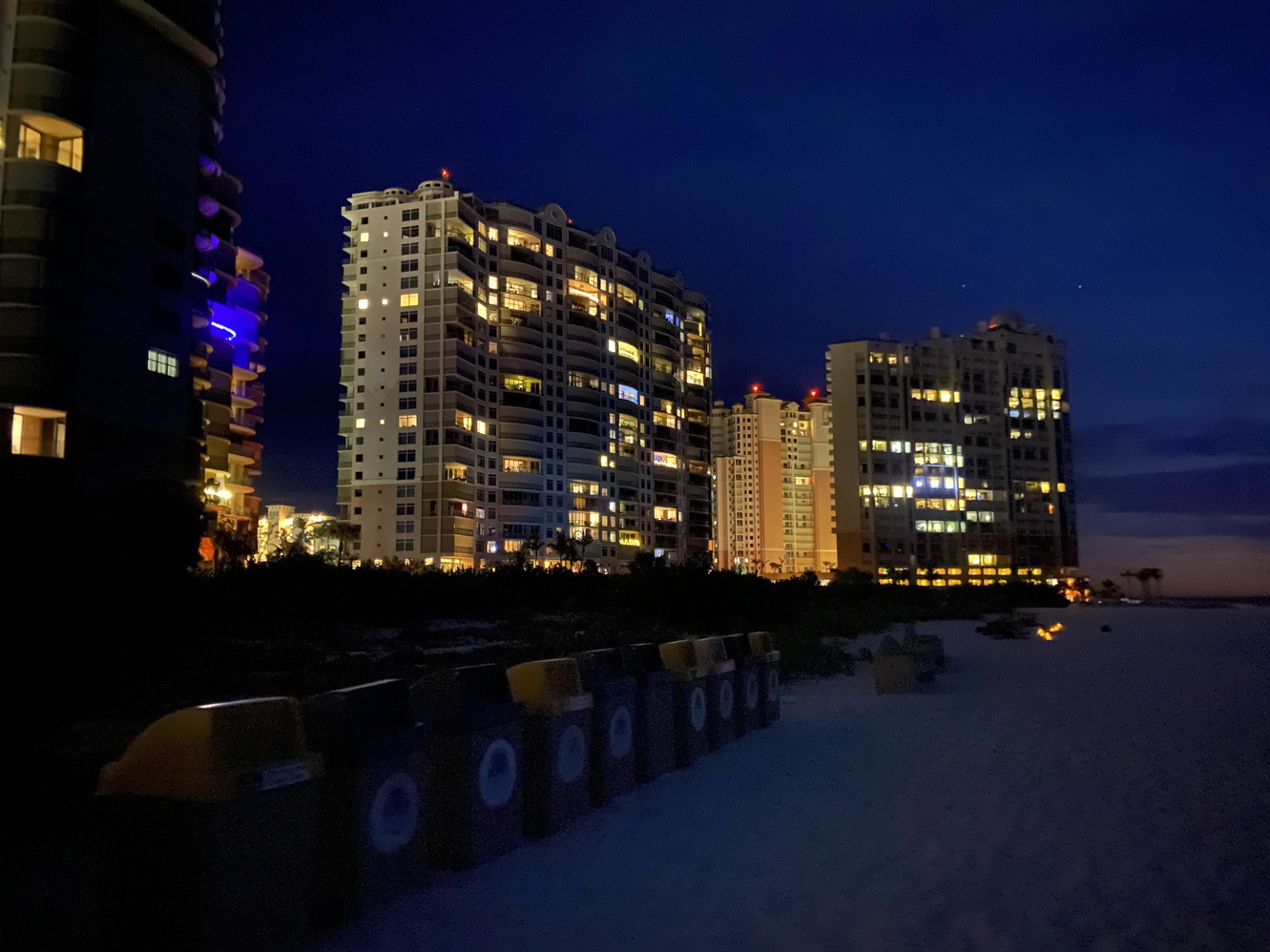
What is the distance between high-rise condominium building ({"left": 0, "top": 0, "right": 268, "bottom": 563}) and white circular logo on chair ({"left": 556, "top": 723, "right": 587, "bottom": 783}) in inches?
1217

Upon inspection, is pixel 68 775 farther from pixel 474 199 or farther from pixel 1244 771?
pixel 474 199

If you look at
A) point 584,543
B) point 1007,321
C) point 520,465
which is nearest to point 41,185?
point 520,465

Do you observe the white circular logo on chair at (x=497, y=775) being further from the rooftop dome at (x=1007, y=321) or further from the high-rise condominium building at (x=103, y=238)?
the rooftop dome at (x=1007, y=321)

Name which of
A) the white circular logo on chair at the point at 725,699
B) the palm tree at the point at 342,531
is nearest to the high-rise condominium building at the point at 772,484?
the palm tree at the point at 342,531

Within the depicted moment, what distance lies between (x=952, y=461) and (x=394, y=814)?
131 m

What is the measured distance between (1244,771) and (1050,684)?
24.6 ft

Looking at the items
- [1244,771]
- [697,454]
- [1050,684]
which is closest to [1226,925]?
[1244,771]

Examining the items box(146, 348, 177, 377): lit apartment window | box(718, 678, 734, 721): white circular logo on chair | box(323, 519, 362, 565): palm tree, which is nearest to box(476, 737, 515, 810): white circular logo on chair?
box(718, 678, 734, 721): white circular logo on chair

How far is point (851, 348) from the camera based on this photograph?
5005 inches

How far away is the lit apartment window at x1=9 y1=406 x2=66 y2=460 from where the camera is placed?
1419 inches

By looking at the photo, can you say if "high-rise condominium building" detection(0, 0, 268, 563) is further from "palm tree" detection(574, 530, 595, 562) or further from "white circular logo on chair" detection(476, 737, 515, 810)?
"palm tree" detection(574, 530, 595, 562)

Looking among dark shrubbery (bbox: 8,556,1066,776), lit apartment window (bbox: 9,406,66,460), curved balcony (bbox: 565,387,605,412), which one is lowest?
dark shrubbery (bbox: 8,556,1066,776)

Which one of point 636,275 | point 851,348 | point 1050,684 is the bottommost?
point 1050,684

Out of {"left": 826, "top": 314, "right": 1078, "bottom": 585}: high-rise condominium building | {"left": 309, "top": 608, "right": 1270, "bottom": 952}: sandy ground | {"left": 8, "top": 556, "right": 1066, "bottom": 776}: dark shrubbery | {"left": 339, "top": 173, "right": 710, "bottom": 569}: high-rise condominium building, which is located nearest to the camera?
{"left": 309, "top": 608, "right": 1270, "bottom": 952}: sandy ground
